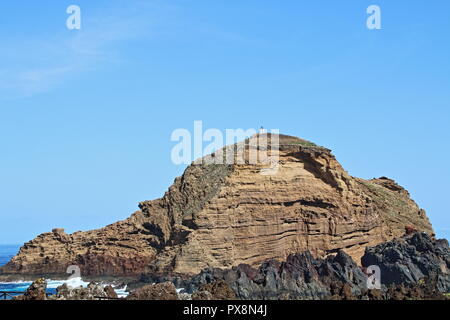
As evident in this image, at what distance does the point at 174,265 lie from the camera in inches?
2945

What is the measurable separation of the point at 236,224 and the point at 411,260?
19679 millimetres

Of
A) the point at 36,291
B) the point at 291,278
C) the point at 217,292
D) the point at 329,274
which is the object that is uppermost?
the point at 329,274

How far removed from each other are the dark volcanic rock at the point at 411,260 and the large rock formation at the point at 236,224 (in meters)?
4.86

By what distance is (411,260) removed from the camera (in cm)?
7806

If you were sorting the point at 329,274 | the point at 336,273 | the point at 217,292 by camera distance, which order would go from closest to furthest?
1. the point at 217,292
2. the point at 329,274
3. the point at 336,273

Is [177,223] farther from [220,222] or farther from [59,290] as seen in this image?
[59,290]

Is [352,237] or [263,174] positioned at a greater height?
[263,174]

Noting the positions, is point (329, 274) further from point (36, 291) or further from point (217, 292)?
point (36, 291)

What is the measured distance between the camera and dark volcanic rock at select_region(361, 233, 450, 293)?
74.9 meters

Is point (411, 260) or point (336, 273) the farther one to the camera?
point (411, 260)

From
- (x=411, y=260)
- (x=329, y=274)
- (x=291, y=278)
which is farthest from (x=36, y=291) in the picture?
(x=411, y=260)
